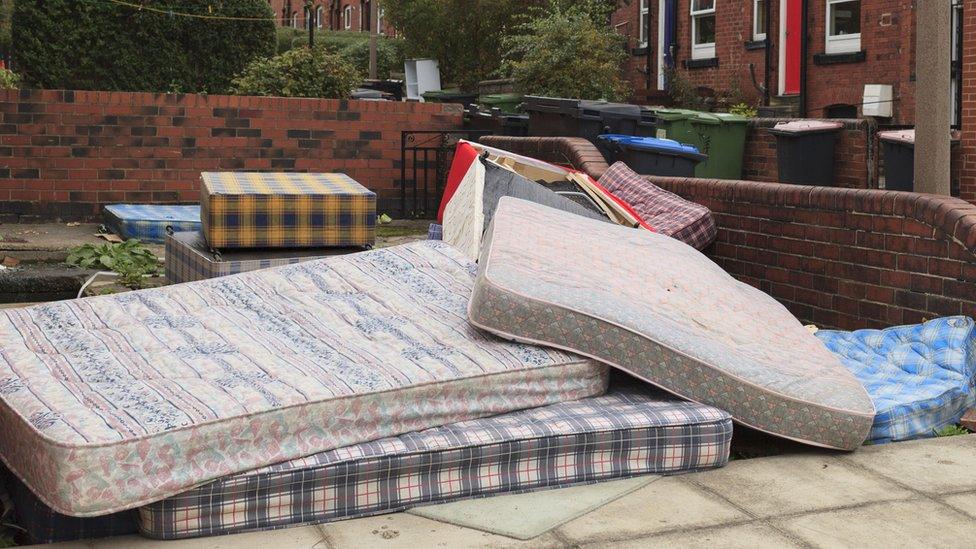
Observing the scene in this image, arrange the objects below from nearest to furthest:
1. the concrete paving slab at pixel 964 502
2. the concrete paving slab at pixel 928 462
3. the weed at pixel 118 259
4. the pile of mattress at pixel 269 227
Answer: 1. the concrete paving slab at pixel 964 502
2. the concrete paving slab at pixel 928 462
3. the pile of mattress at pixel 269 227
4. the weed at pixel 118 259

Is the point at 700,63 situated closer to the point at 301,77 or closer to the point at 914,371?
the point at 301,77

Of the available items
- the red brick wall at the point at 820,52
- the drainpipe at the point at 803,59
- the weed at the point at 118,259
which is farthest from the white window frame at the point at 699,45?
the weed at the point at 118,259

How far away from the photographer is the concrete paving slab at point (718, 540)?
309cm

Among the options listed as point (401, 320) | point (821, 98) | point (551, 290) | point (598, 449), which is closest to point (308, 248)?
point (401, 320)

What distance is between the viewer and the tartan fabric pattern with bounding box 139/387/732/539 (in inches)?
122

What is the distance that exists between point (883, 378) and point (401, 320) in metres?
2.05

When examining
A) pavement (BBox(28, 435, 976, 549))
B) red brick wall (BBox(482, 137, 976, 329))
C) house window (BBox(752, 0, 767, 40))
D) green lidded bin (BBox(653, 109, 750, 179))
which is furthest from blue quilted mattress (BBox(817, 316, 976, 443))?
house window (BBox(752, 0, 767, 40))

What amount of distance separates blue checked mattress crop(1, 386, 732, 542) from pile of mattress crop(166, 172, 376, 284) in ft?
9.48

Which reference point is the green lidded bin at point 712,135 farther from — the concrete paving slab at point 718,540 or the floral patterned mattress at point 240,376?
the concrete paving slab at point 718,540

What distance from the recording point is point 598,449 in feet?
11.9

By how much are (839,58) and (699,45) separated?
3.86 metres

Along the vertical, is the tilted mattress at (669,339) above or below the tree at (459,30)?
below

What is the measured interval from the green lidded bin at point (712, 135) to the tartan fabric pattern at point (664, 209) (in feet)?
15.6

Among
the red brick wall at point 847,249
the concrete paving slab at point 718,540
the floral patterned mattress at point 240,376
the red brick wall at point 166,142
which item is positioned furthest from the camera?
the red brick wall at point 166,142
